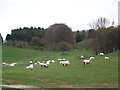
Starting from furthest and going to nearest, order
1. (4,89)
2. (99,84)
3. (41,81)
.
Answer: (41,81) < (99,84) < (4,89)

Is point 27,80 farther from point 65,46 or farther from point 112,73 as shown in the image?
point 65,46

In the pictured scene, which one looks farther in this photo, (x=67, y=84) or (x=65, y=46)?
(x=65, y=46)

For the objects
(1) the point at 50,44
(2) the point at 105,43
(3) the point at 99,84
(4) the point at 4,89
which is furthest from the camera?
(1) the point at 50,44

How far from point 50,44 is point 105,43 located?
52190 millimetres

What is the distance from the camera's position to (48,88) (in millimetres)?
25750

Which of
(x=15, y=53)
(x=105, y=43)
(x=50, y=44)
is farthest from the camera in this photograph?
(x=50, y=44)

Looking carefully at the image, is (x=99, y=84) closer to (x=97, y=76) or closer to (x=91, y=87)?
(x=91, y=87)

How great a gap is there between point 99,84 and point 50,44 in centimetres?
9533

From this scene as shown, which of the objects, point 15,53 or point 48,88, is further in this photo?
point 15,53

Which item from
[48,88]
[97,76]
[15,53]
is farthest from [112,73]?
[15,53]

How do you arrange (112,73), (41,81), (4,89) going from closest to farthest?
(4,89), (41,81), (112,73)

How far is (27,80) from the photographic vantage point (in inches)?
1242

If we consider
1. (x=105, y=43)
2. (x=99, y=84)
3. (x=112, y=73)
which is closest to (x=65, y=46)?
(x=105, y=43)

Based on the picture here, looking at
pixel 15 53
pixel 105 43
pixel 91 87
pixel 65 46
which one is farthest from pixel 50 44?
pixel 91 87
